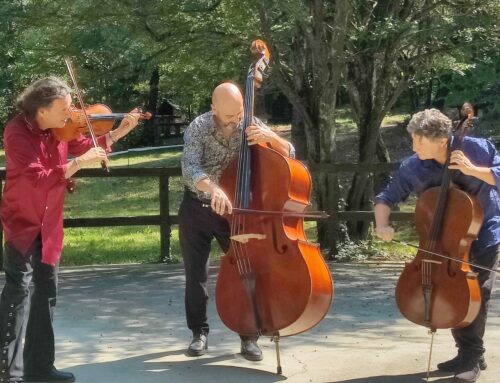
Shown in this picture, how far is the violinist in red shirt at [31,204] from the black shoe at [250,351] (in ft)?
4.02

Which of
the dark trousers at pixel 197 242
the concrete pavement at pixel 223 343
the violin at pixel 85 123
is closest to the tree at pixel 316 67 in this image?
the concrete pavement at pixel 223 343

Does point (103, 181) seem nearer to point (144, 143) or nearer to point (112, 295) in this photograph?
point (144, 143)

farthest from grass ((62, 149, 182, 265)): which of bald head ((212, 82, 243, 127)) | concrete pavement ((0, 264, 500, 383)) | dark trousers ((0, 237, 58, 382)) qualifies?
dark trousers ((0, 237, 58, 382))

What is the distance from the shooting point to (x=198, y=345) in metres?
5.37

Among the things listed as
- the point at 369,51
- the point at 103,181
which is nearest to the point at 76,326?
the point at 369,51

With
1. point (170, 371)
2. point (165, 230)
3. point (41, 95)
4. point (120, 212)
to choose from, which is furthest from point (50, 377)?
point (120, 212)

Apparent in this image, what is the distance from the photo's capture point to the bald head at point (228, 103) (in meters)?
5.02

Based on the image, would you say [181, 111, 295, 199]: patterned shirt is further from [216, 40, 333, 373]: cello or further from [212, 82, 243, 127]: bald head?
[216, 40, 333, 373]: cello

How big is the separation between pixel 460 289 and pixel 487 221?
431 mm

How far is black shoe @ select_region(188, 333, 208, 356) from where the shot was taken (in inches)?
211

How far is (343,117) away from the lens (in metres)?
25.1

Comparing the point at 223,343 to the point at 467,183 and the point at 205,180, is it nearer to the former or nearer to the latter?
the point at 205,180

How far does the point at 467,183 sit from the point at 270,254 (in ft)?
3.57

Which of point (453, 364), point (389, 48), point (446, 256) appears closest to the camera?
point (446, 256)
